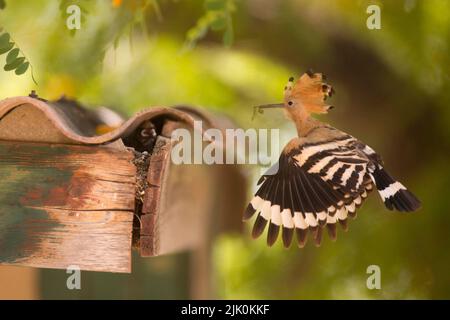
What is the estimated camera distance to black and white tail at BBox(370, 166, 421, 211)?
2.58ft

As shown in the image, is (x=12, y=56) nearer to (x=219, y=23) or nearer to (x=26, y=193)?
(x=26, y=193)

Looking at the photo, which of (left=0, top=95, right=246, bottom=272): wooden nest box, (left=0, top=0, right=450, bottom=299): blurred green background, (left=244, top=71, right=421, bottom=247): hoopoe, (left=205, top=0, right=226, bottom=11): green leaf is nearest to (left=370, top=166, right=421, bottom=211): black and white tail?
(left=244, top=71, right=421, bottom=247): hoopoe

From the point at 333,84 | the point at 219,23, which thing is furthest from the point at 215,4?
the point at 333,84

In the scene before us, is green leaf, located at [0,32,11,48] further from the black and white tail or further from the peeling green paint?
the black and white tail

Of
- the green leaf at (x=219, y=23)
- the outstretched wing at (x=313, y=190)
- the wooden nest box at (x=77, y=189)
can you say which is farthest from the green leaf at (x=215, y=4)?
the outstretched wing at (x=313, y=190)

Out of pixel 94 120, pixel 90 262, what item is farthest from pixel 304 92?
pixel 94 120

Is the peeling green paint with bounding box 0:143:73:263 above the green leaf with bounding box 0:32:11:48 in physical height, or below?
below

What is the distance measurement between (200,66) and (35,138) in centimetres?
171

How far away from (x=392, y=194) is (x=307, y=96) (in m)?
0.14

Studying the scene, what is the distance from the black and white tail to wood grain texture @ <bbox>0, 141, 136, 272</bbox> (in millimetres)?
386

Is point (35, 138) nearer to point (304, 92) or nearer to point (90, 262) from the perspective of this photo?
point (90, 262)

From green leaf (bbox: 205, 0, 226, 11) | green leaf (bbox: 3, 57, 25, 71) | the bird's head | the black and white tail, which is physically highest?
green leaf (bbox: 205, 0, 226, 11)

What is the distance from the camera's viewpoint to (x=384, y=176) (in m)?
0.81

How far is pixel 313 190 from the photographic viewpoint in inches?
32.1
